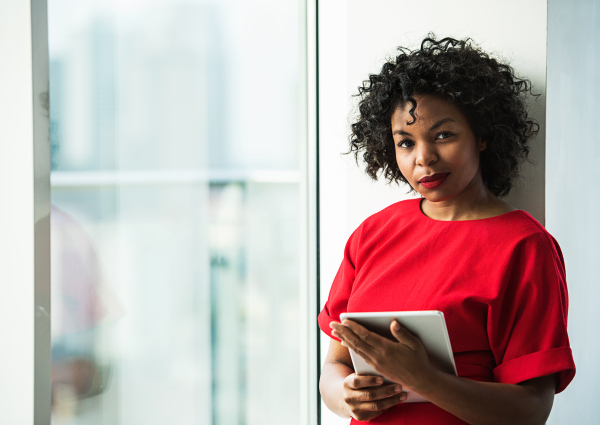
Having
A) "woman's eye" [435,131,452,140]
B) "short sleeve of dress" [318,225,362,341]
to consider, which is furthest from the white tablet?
"woman's eye" [435,131,452,140]

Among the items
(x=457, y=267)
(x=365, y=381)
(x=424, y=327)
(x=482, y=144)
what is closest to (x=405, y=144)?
(x=482, y=144)

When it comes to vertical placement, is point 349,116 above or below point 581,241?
above

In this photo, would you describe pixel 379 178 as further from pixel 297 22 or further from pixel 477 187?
pixel 297 22

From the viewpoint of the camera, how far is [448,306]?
2.94 ft

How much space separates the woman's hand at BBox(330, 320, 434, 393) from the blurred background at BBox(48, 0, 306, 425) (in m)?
0.71

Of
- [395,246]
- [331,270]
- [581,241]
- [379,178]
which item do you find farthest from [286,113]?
[581,241]

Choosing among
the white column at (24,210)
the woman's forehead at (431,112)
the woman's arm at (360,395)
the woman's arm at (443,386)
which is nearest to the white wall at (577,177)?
the woman's forehead at (431,112)

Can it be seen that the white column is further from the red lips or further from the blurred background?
the red lips

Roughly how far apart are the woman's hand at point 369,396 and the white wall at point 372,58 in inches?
21.8

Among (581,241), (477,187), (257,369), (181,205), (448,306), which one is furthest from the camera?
(257,369)

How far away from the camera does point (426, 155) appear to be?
0.95 metres

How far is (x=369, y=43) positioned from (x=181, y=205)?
746 millimetres

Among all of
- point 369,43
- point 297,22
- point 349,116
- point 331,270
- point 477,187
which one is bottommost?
point 331,270

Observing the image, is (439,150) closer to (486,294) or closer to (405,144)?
Answer: (405,144)
